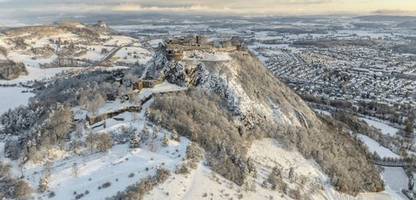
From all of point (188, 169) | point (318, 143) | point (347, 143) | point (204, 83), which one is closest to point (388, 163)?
point (347, 143)

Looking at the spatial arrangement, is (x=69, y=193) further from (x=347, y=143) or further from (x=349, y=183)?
(x=347, y=143)

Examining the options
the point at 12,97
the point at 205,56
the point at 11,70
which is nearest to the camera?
the point at 205,56

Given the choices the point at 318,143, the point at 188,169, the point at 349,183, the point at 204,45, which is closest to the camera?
the point at 188,169

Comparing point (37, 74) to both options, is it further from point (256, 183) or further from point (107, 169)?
point (256, 183)

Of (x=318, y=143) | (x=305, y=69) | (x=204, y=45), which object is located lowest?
(x=305, y=69)

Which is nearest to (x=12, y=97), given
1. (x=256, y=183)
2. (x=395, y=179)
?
(x=395, y=179)

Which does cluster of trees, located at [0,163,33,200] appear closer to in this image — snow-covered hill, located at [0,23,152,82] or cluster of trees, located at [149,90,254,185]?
cluster of trees, located at [149,90,254,185]
